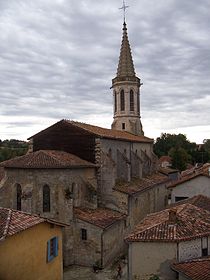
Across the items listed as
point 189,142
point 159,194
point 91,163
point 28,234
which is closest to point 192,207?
point 91,163

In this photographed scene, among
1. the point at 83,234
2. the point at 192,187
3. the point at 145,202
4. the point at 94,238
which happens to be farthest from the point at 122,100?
the point at 94,238

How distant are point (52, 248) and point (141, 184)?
19209mm

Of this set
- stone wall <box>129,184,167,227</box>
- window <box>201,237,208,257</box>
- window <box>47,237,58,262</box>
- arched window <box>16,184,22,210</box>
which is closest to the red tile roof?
window <box>47,237,58,262</box>

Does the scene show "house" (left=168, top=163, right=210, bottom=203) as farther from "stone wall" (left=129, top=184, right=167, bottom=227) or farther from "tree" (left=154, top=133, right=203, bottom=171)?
"tree" (left=154, top=133, right=203, bottom=171)

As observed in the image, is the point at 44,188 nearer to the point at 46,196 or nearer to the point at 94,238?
the point at 46,196

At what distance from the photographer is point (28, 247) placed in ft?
45.8

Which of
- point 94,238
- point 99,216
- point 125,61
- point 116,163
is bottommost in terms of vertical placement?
point 94,238

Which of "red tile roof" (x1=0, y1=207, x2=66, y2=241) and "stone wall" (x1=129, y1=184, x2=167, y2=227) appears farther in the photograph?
"stone wall" (x1=129, y1=184, x2=167, y2=227)

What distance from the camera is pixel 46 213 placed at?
80.9ft

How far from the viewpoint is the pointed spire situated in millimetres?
45697

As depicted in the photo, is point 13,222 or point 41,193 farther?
point 41,193

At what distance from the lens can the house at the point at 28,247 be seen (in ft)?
41.7

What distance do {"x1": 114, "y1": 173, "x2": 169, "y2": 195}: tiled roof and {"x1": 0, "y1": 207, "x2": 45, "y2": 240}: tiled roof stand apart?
48.2ft

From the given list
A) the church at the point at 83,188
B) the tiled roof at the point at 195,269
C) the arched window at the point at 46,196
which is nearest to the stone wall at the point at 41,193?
the church at the point at 83,188
